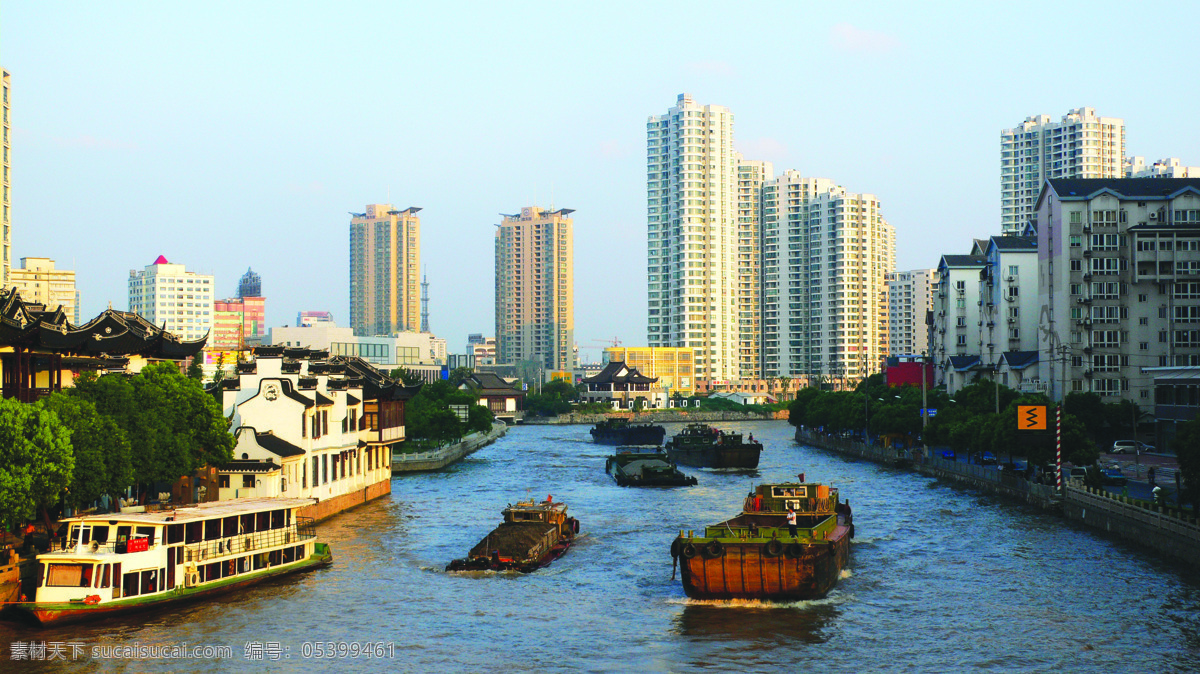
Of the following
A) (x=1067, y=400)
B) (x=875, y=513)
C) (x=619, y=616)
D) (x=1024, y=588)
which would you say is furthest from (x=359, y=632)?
(x=1067, y=400)

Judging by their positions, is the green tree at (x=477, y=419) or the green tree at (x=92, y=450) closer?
the green tree at (x=92, y=450)

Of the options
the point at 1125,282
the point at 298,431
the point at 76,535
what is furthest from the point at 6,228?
the point at 1125,282

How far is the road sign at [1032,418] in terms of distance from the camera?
7781cm

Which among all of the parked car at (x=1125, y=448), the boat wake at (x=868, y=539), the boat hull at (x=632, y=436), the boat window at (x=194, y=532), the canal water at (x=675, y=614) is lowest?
the boat hull at (x=632, y=436)

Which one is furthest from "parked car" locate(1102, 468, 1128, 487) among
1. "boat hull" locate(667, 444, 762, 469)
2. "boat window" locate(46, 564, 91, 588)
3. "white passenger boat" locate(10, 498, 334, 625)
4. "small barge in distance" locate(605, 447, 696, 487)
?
"boat window" locate(46, 564, 91, 588)

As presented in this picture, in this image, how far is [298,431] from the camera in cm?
6950

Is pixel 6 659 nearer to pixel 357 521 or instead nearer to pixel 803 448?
pixel 357 521

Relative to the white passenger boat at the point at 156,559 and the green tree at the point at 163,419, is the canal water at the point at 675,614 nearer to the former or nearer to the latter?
the white passenger boat at the point at 156,559

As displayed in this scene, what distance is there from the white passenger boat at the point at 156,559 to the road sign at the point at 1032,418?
161 ft

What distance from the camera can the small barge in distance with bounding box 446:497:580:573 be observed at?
178 ft

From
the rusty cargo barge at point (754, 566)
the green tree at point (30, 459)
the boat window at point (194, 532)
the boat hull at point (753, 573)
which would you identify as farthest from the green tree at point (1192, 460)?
the green tree at point (30, 459)

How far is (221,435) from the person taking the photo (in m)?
61.6

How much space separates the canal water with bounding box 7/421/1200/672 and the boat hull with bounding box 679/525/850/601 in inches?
26.6

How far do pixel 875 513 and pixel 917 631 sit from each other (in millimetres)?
36142
